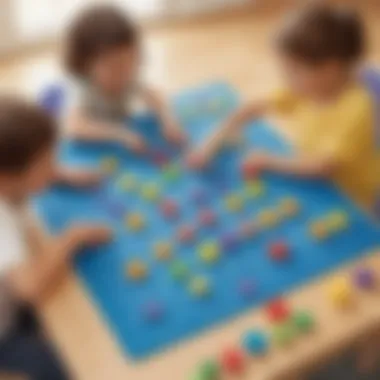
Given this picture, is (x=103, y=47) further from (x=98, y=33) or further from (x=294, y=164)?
(x=294, y=164)

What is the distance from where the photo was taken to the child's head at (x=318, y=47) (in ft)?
4.84

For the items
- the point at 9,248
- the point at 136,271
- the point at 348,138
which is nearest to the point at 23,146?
the point at 9,248

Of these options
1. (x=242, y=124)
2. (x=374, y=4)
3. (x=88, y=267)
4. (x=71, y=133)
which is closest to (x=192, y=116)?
(x=242, y=124)

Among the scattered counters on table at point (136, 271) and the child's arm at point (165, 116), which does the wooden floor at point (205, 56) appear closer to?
the child's arm at point (165, 116)

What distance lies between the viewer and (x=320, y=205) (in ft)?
4.66

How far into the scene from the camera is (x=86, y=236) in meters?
1.33

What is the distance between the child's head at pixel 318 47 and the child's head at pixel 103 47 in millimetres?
298

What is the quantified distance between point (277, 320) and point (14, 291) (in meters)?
0.41

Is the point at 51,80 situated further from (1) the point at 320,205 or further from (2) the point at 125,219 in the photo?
(1) the point at 320,205

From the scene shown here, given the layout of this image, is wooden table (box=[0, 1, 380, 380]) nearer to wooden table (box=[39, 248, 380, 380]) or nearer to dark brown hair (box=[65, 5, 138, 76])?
wooden table (box=[39, 248, 380, 380])

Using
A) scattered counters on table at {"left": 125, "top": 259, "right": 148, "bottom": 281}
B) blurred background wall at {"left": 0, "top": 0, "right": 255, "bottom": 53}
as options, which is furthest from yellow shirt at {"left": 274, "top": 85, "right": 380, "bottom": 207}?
blurred background wall at {"left": 0, "top": 0, "right": 255, "bottom": 53}

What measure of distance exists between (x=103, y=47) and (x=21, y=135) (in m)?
Answer: 0.38

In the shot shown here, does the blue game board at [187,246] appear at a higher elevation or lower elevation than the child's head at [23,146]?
lower

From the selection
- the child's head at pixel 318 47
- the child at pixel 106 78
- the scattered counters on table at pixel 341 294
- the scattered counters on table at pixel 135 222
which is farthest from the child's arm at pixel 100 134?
the scattered counters on table at pixel 341 294
